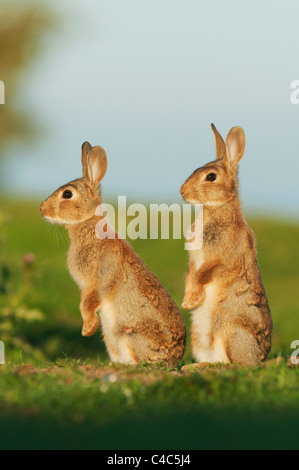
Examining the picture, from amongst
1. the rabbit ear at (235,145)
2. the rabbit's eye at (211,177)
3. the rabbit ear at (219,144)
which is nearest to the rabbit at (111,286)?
the rabbit's eye at (211,177)

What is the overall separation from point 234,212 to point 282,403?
2.35m

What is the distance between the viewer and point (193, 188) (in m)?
7.97

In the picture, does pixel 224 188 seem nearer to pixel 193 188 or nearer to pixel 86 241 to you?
pixel 193 188

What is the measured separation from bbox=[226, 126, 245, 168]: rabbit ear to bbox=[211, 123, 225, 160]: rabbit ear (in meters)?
0.10

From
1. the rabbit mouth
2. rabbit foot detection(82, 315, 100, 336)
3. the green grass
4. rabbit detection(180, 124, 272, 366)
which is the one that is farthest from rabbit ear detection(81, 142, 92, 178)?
→ rabbit foot detection(82, 315, 100, 336)

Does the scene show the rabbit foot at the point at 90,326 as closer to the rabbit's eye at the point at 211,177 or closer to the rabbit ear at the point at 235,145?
the rabbit's eye at the point at 211,177

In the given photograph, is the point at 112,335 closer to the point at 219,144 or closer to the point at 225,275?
the point at 225,275

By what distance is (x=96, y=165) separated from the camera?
809 cm

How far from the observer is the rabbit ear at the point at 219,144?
8.22 metres

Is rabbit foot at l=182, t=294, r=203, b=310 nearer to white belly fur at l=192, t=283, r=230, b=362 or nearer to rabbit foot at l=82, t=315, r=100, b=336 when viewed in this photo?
white belly fur at l=192, t=283, r=230, b=362

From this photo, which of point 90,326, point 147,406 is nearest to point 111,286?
point 90,326

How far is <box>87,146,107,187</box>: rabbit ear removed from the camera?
8.02 metres

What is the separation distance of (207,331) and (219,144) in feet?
7.04
